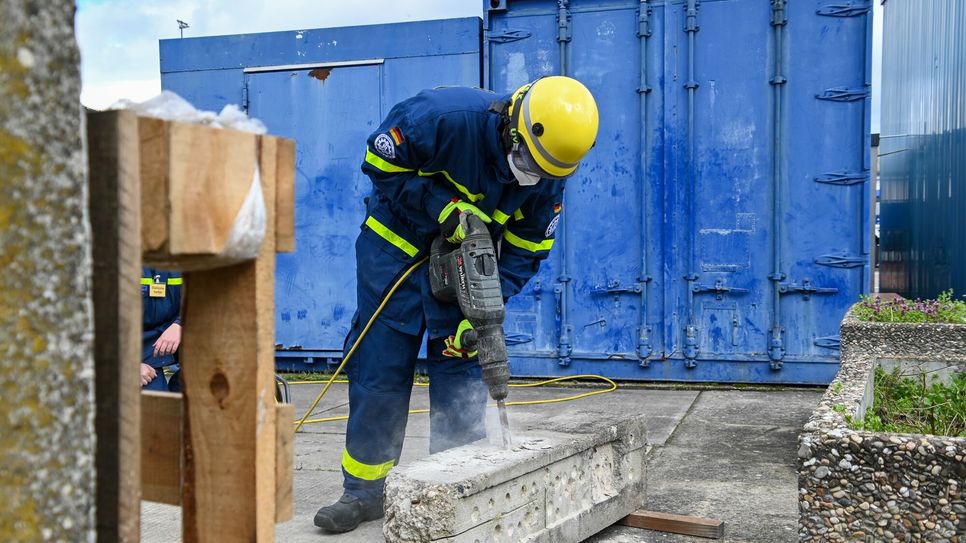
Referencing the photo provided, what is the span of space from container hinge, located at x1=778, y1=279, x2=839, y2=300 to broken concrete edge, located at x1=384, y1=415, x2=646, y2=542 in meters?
3.59

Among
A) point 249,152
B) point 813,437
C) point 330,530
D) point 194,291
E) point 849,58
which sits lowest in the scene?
point 330,530

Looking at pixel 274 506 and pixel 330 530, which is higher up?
pixel 274 506

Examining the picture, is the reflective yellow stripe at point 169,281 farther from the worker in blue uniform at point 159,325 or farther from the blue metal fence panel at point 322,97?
the blue metal fence panel at point 322,97

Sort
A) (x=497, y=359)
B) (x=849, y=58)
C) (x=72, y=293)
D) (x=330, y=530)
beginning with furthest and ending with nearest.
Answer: (x=849, y=58)
(x=330, y=530)
(x=497, y=359)
(x=72, y=293)

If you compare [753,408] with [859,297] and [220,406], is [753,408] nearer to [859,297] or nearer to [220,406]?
[859,297]

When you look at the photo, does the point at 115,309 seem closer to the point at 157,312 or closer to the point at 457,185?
the point at 457,185

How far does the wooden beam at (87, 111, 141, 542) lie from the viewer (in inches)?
37.2

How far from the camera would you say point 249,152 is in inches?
43.8

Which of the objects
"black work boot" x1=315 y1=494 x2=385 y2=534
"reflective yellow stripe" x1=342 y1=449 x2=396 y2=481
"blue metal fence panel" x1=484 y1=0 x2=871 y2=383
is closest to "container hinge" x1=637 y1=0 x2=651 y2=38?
"blue metal fence panel" x1=484 y1=0 x2=871 y2=383

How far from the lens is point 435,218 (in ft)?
12.4

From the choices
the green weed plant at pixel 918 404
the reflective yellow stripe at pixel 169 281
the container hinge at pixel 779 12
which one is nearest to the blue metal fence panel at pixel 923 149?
the container hinge at pixel 779 12

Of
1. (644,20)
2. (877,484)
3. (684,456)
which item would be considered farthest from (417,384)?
(877,484)

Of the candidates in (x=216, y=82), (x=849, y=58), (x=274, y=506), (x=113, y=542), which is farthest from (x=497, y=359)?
(x=216, y=82)

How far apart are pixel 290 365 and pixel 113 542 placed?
7.51 metres
